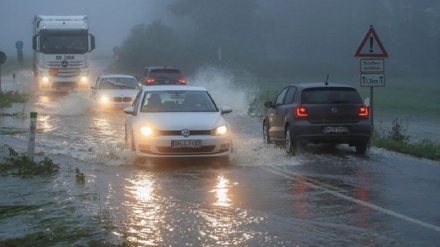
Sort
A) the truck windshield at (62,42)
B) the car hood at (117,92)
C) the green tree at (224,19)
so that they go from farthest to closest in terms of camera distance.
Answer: the green tree at (224,19) < the truck windshield at (62,42) < the car hood at (117,92)

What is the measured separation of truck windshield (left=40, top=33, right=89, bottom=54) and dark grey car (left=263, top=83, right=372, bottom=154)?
26586mm

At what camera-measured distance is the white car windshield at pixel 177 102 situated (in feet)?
56.8

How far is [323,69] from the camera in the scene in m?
91.6

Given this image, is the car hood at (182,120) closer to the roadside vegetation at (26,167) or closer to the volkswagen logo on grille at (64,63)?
the roadside vegetation at (26,167)

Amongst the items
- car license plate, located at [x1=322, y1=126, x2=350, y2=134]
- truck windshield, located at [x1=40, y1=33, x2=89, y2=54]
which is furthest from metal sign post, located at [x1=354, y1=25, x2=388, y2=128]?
truck windshield, located at [x1=40, y1=33, x2=89, y2=54]

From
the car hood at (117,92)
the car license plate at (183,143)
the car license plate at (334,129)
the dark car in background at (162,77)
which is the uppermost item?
the dark car in background at (162,77)

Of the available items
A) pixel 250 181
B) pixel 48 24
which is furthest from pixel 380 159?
pixel 48 24

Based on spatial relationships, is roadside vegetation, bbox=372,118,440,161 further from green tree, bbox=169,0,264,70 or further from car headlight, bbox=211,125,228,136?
green tree, bbox=169,0,264,70

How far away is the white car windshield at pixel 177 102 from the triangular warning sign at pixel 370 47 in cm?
563

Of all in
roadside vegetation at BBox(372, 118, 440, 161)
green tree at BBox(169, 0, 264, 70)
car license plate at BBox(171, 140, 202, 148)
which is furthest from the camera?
green tree at BBox(169, 0, 264, 70)

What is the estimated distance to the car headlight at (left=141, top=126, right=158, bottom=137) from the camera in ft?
52.3

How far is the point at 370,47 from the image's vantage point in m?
22.1

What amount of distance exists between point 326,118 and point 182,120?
3395 mm

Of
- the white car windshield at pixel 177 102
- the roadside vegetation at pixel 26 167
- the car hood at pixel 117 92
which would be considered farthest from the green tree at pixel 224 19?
the roadside vegetation at pixel 26 167
